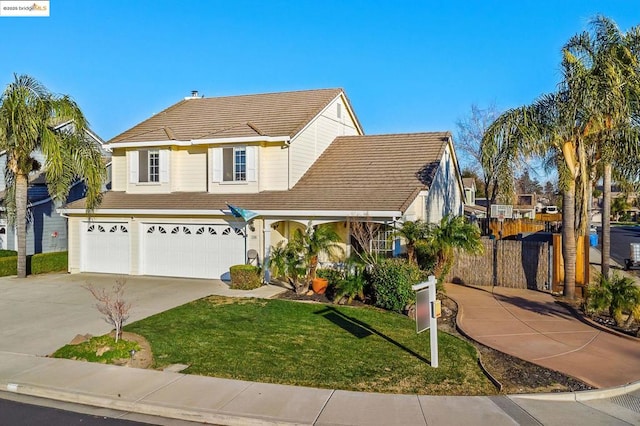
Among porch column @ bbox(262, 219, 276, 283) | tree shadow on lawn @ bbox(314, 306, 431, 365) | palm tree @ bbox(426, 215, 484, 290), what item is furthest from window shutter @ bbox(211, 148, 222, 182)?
palm tree @ bbox(426, 215, 484, 290)

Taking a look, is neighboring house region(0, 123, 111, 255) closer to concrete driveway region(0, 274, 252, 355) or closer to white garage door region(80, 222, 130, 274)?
concrete driveway region(0, 274, 252, 355)

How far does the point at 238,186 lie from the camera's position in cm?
1930

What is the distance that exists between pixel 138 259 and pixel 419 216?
10818 mm

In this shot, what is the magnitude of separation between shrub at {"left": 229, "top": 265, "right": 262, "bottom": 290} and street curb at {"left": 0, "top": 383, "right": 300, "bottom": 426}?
8.66 meters

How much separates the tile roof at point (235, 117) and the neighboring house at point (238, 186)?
3.5 inches

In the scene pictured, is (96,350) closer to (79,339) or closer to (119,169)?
(79,339)

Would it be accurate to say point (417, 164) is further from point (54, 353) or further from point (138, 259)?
point (54, 353)

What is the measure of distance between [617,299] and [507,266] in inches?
208

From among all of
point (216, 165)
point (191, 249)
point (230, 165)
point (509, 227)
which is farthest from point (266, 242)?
point (509, 227)

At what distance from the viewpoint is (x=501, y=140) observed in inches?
568

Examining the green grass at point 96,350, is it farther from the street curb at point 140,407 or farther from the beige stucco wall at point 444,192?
the beige stucco wall at point 444,192

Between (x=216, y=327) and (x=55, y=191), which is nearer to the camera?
(x=216, y=327)

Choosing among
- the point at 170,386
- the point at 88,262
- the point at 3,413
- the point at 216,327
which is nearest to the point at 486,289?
the point at 216,327

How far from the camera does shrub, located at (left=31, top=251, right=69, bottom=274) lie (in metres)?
20.2
